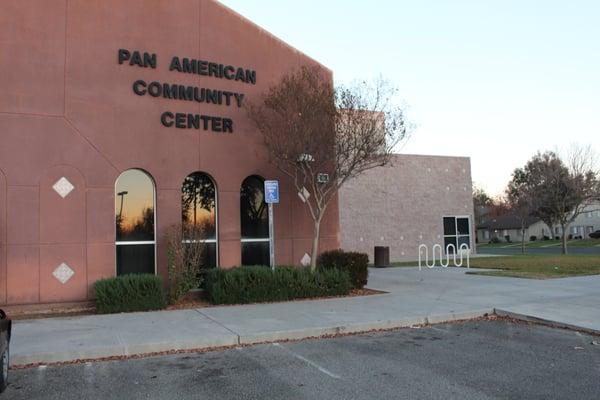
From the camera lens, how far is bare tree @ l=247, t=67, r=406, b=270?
13.1m

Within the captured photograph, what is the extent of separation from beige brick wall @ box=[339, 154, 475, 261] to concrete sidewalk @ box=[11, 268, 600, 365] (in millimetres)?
13936

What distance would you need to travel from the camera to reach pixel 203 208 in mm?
13734

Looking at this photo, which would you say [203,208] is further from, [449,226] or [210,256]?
[449,226]

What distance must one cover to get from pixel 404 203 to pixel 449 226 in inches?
148

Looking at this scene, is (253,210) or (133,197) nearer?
(133,197)

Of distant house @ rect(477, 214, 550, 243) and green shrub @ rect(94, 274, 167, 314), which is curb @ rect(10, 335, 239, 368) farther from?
distant house @ rect(477, 214, 550, 243)

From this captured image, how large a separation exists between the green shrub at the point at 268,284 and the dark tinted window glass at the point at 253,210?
1775 mm

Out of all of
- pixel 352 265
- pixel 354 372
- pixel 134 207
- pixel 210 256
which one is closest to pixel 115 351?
pixel 354 372

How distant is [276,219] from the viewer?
14633 millimetres

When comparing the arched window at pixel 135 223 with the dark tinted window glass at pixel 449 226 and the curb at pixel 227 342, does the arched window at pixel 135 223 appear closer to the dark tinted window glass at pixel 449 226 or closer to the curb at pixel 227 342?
the curb at pixel 227 342

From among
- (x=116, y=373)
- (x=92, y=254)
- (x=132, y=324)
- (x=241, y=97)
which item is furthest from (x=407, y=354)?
(x=241, y=97)

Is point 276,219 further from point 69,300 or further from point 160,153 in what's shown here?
point 69,300

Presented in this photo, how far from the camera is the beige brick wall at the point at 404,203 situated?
28.5 meters

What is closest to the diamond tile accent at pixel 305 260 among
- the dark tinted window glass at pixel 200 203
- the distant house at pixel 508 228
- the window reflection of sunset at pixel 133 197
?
the dark tinted window glass at pixel 200 203
